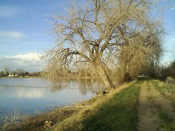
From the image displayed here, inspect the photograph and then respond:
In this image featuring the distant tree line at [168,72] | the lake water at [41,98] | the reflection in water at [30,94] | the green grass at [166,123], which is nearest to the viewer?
the green grass at [166,123]

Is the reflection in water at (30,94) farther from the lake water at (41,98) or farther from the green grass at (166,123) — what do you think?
the green grass at (166,123)

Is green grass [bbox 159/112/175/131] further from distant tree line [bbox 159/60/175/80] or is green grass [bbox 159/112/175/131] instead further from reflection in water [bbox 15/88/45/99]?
distant tree line [bbox 159/60/175/80]

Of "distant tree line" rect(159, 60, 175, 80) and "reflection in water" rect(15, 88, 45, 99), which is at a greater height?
"distant tree line" rect(159, 60, 175, 80)

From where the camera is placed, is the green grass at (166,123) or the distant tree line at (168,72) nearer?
the green grass at (166,123)

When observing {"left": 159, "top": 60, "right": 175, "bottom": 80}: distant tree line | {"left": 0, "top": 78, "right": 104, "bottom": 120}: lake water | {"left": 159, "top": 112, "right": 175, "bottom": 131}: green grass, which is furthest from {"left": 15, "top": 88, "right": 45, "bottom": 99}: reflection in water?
{"left": 159, "top": 60, "right": 175, "bottom": 80}: distant tree line

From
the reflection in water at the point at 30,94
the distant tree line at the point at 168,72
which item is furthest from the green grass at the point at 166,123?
the distant tree line at the point at 168,72

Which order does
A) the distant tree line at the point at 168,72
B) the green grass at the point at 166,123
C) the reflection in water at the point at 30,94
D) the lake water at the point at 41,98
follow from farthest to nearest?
the distant tree line at the point at 168,72 < the reflection in water at the point at 30,94 < the lake water at the point at 41,98 < the green grass at the point at 166,123

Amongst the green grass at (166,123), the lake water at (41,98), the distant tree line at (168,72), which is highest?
the distant tree line at (168,72)

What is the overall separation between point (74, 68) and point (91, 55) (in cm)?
176

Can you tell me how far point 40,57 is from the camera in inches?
534

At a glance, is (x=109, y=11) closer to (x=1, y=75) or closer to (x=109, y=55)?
(x=109, y=55)

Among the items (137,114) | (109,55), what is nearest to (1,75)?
(109,55)

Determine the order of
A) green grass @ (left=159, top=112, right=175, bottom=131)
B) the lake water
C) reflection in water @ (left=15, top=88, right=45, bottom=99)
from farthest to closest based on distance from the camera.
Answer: reflection in water @ (left=15, top=88, right=45, bottom=99)
the lake water
green grass @ (left=159, top=112, right=175, bottom=131)

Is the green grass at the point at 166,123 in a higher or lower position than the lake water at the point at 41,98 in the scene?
higher
